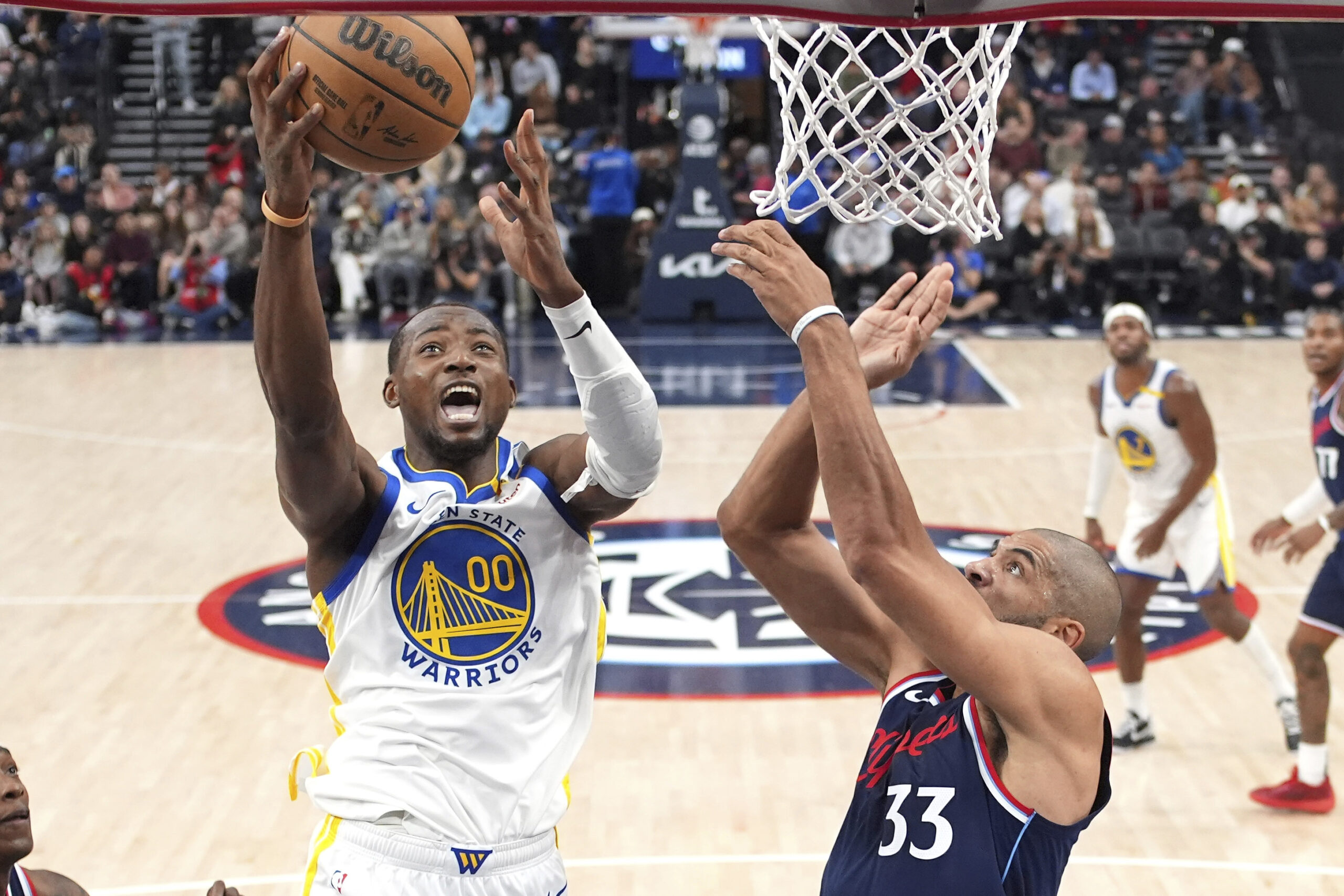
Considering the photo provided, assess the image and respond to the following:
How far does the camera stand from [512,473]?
11.2ft

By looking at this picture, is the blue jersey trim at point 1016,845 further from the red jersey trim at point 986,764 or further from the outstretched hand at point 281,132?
the outstretched hand at point 281,132

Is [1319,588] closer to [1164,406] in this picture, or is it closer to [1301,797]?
[1301,797]

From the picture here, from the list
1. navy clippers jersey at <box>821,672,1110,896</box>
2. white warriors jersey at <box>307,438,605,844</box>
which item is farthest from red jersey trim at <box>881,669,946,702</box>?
white warriors jersey at <box>307,438,605,844</box>

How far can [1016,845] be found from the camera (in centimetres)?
276

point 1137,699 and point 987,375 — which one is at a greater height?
point 1137,699

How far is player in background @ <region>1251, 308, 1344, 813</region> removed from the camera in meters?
5.85

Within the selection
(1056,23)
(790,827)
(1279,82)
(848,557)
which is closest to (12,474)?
(790,827)

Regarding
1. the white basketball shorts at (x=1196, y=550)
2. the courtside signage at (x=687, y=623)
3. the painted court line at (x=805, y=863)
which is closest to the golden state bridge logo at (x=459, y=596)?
the painted court line at (x=805, y=863)

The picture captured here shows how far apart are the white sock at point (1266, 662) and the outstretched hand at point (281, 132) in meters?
5.00

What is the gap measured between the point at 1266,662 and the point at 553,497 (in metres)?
4.23

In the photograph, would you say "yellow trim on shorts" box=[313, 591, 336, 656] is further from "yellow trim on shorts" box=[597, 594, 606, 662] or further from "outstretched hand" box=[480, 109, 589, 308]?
"outstretched hand" box=[480, 109, 589, 308]

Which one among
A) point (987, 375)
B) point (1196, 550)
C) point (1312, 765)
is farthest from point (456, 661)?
point (987, 375)

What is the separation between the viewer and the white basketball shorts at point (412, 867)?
125 inches

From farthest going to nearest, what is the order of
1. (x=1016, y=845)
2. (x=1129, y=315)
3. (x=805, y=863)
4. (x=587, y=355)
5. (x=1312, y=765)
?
1. (x=1129, y=315)
2. (x=1312, y=765)
3. (x=805, y=863)
4. (x=587, y=355)
5. (x=1016, y=845)
